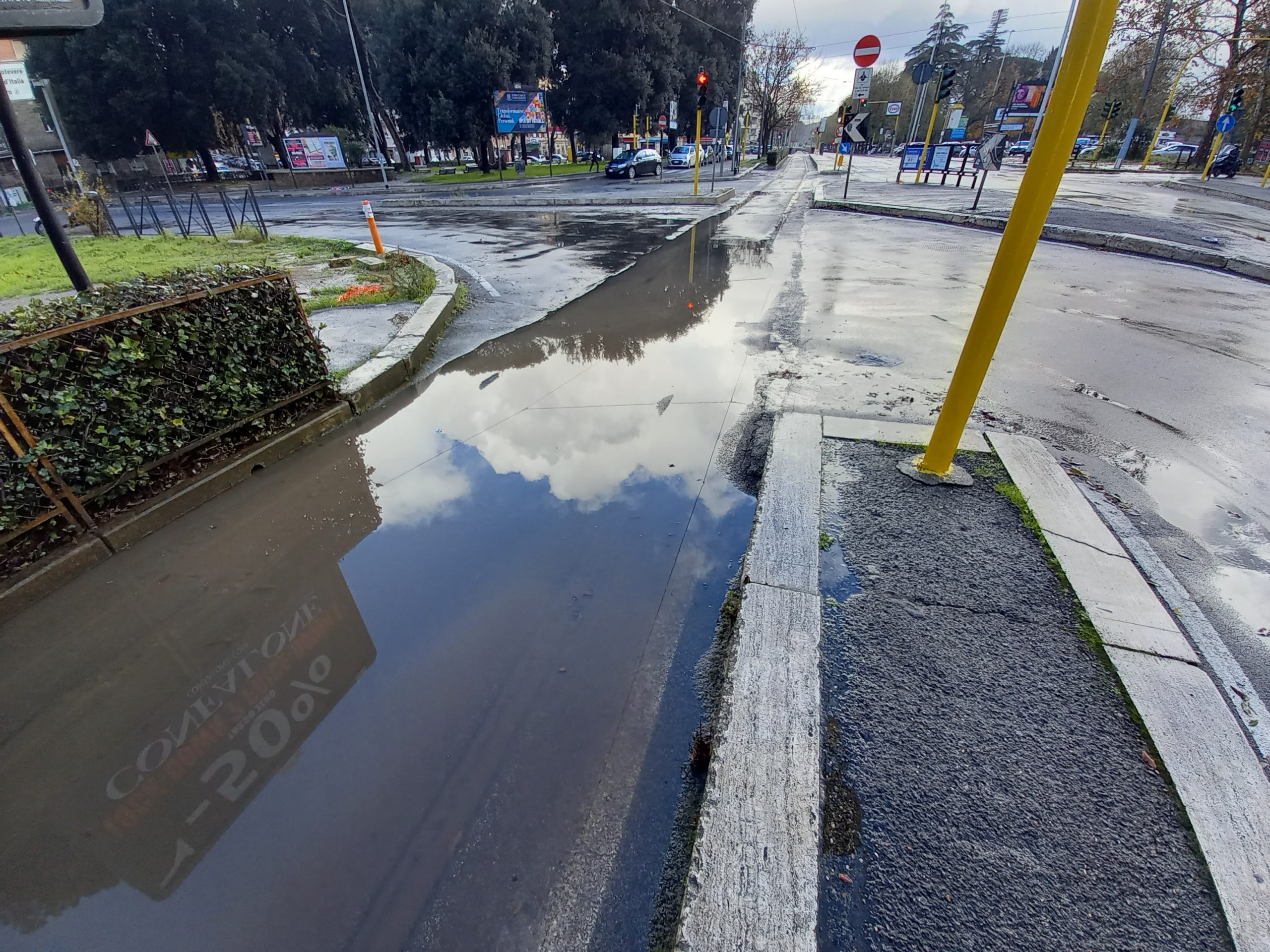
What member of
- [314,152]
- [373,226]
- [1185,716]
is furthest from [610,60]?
[1185,716]

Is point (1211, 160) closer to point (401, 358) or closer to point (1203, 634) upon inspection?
point (1203, 634)

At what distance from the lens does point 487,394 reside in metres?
5.31

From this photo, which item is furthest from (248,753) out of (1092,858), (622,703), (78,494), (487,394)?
(487,394)

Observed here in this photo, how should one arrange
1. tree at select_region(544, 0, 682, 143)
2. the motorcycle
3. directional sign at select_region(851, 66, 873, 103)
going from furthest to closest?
tree at select_region(544, 0, 682, 143)
the motorcycle
directional sign at select_region(851, 66, 873, 103)

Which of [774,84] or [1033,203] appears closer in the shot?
[1033,203]

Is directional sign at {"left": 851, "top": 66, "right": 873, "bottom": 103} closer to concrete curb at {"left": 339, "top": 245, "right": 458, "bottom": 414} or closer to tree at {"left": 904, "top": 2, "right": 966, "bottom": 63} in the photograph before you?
concrete curb at {"left": 339, "top": 245, "right": 458, "bottom": 414}

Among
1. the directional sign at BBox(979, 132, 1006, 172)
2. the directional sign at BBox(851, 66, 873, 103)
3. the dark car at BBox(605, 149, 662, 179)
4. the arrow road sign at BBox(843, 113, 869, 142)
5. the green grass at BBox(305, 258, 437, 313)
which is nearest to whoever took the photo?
the green grass at BBox(305, 258, 437, 313)

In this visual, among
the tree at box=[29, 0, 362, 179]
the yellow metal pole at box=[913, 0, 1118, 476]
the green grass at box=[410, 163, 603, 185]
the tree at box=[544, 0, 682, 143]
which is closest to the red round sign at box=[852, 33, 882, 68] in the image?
the yellow metal pole at box=[913, 0, 1118, 476]

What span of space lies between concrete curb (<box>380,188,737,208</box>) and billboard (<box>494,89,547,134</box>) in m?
8.09

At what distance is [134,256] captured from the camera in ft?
38.5

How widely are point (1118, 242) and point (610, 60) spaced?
33.4 metres

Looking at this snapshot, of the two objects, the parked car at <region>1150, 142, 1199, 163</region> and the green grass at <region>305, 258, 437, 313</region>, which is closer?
the green grass at <region>305, 258, 437, 313</region>

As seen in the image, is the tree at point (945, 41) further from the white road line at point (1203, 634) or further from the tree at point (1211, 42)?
the white road line at point (1203, 634)

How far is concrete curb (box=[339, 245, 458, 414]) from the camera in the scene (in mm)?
5004
